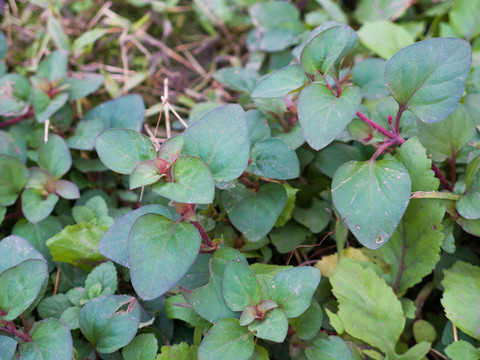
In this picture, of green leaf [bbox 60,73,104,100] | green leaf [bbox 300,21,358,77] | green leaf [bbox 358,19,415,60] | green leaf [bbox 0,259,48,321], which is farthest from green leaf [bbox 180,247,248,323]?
green leaf [bbox 358,19,415,60]

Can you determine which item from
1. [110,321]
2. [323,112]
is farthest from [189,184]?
[110,321]

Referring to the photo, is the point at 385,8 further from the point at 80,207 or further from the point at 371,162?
the point at 80,207

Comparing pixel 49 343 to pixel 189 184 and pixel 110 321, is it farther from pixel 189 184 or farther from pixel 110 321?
pixel 189 184

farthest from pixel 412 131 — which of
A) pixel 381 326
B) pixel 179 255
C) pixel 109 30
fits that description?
pixel 109 30

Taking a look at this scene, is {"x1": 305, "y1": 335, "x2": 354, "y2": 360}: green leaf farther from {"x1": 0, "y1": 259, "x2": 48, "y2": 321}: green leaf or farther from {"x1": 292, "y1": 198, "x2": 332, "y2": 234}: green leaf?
{"x1": 0, "y1": 259, "x2": 48, "y2": 321}: green leaf

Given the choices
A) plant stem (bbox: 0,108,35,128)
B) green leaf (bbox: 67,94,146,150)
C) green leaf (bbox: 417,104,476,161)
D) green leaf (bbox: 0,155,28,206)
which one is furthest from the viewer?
plant stem (bbox: 0,108,35,128)

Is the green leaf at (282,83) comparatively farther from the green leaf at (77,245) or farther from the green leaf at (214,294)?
the green leaf at (77,245)
